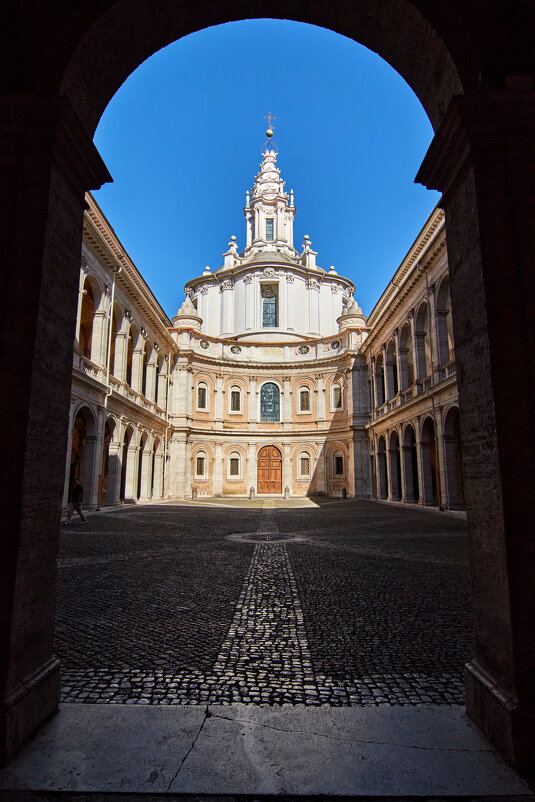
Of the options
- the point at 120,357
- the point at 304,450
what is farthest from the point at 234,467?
the point at 120,357

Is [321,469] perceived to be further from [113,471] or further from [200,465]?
[113,471]

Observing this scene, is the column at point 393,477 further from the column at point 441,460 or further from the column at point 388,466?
the column at point 441,460

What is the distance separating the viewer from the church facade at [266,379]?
20.0 meters

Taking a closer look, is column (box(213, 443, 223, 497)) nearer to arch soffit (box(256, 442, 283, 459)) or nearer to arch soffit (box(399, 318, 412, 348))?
arch soffit (box(256, 442, 283, 459))

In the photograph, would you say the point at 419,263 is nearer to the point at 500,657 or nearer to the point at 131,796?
the point at 500,657

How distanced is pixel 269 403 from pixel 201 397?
600 cm

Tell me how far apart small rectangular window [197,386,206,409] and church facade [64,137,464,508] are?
0.10m

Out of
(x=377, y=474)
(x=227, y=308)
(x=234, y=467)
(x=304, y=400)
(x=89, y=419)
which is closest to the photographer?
(x=89, y=419)

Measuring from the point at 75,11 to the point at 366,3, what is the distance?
7.88ft

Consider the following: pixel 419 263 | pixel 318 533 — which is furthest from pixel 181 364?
pixel 318 533

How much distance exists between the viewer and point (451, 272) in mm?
3701

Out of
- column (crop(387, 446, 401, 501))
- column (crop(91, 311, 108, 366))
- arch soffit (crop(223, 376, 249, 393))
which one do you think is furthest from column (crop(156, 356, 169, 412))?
column (crop(387, 446, 401, 501))

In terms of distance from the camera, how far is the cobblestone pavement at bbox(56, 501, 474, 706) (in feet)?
11.0

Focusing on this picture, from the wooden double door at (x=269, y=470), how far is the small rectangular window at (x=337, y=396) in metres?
6.24
